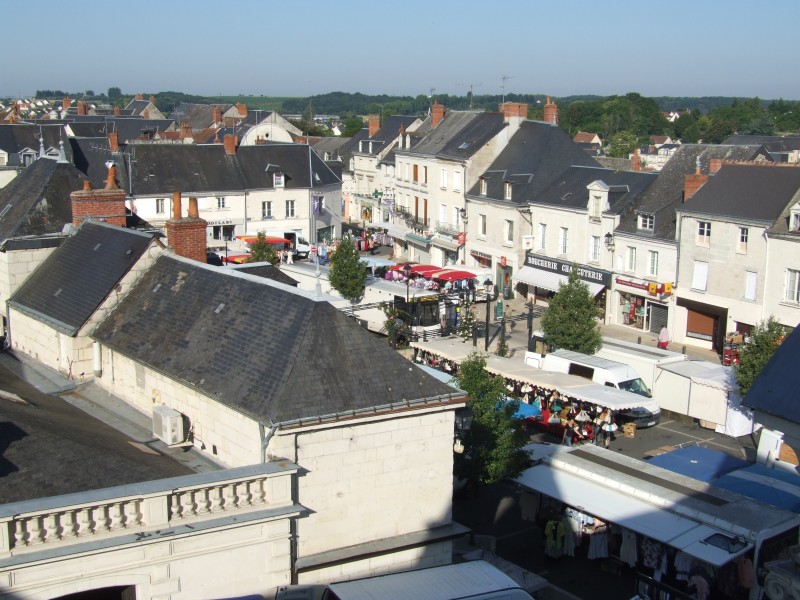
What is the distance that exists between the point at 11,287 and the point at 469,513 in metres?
10.3

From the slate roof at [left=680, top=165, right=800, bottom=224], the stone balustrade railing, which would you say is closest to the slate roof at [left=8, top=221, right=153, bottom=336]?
the stone balustrade railing

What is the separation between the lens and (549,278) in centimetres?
3925

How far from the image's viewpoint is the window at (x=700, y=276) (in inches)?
1286

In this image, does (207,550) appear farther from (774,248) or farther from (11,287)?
(774,248)

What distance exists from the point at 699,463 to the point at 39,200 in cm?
1970

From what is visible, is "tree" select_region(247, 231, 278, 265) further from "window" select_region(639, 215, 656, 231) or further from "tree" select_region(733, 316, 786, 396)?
"tree" select_region(733, 316, 786, 396)

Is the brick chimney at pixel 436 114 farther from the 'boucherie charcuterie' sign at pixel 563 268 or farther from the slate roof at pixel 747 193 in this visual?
the slate roof at pixel 747 193

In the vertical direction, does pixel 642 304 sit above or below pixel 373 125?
below

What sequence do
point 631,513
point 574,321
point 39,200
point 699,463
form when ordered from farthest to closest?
1. point 574,321
2. point 39,200
3. point 699,463
4. point 631,513

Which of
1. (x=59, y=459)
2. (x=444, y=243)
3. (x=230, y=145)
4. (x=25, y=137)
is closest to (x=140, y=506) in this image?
(x=59, y=459)

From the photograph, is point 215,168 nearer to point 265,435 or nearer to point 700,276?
point 700,276

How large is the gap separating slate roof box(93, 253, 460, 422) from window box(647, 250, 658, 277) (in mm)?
22797

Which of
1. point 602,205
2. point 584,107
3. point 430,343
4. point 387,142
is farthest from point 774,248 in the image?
point 584,107

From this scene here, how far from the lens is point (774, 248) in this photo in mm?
30062
